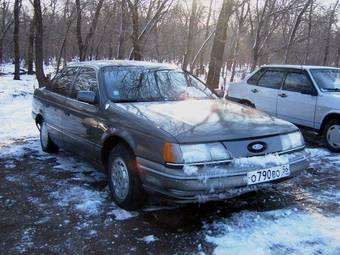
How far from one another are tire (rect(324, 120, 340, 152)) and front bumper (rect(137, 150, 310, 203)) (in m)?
4.13

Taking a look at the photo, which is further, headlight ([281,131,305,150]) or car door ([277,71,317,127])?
car door ([277,71,317,127])

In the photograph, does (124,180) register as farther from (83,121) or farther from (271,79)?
(271,79)

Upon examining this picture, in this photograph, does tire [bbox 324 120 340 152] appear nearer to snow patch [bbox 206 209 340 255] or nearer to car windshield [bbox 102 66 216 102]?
car windshield [bbox 102 66 216 102]

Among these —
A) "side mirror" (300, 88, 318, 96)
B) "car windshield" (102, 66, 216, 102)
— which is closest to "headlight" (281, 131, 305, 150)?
"car windshield" (102, 66, 216, 102)

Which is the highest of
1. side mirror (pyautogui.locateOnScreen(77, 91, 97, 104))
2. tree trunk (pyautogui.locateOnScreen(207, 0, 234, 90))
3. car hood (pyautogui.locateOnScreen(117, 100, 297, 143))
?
tree trunk (pyautogui.locateOnScreen(207, 0, 234, 90))

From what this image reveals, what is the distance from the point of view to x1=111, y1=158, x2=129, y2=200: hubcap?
4511 mm

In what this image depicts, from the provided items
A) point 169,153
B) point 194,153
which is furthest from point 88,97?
point 194,153

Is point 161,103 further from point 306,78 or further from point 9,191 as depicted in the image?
point 306,78

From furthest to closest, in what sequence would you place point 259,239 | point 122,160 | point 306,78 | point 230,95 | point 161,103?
1. point 230,95
2. point 306,78
3. point 161,103
4. point 122,160
5. point 259,239

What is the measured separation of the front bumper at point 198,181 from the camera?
3838 mm

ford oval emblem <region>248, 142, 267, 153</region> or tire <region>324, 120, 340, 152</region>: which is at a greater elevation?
ford oval emblem <region>248, 142, 267, 153</region>

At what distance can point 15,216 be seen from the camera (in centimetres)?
441

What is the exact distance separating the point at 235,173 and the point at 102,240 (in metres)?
1.37

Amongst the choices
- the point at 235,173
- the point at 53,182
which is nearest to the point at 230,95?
the point at 53,182
